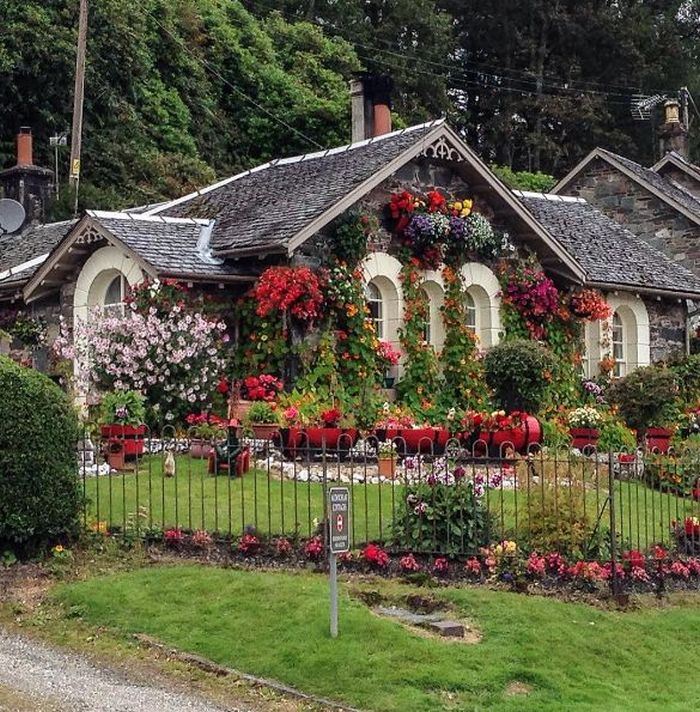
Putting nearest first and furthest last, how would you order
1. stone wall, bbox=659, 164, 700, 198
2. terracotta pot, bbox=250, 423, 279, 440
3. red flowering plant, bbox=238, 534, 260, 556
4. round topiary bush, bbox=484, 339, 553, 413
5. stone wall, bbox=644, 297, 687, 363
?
red flowering plant, bbox=238, 534, 260, 556 < terracotta pot, bbox=250, 423, 279, 440 < round topiary bush, bbox=484, 339, 553, 413 < stone wall, bbox=644, 297, 687, 363 < stone wall, bbox=659, 164, 700, 198

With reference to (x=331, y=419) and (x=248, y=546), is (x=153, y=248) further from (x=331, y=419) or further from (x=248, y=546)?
(x=248, y=546)

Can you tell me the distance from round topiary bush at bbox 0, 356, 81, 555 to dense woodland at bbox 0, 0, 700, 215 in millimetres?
18748

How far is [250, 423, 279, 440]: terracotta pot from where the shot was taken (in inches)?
639

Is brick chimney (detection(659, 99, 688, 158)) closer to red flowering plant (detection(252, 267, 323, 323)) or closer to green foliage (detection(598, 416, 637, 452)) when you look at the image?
green foliage (detection(598, 416, 637, 452))

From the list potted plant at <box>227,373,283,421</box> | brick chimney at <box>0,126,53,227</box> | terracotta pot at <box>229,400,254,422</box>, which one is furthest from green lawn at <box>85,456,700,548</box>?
brick chimney at <box>0,126,53,227</box>

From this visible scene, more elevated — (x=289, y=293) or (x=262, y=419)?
(x=289, y=293)

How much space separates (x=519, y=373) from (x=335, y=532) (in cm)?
1006

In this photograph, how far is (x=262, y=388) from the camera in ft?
58.9

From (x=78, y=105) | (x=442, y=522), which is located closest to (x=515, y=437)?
(x=442, y=522)

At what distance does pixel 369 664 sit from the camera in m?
8.74

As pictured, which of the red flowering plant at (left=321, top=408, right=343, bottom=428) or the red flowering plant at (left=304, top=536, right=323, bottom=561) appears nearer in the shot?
the red flowering plant at (left=304, top=536, right=323, bottom=561)

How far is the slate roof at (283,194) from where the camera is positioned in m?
18.9

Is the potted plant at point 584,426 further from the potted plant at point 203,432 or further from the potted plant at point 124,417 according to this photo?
the potted plant at point 124,417

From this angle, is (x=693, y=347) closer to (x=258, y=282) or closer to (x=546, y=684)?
(x=258, y=282)
